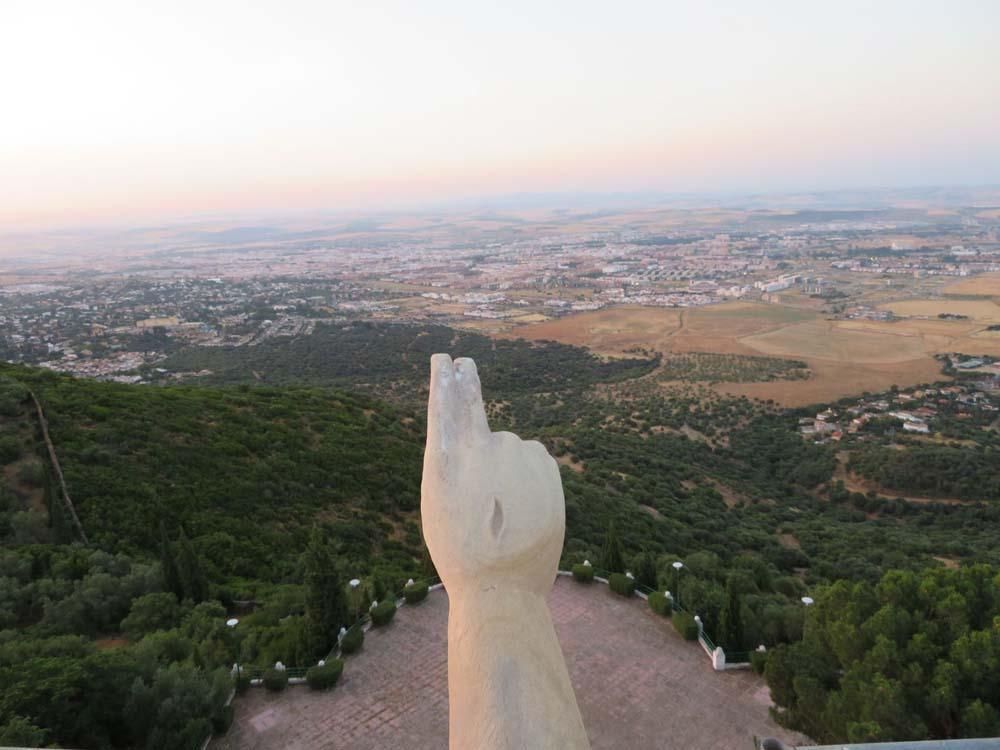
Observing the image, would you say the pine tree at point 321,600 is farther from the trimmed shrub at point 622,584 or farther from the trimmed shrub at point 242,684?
the trimmed shrub at point 622,584

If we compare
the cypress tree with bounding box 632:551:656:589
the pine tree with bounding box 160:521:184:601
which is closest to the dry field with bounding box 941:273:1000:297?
the cypress tree with bounding box 632:551:656:589

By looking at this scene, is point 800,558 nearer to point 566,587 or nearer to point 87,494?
point 566,587

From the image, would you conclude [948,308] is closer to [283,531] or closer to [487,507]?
[283,531]

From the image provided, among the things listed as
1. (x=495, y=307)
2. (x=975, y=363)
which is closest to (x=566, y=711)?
(x=975, y=363)

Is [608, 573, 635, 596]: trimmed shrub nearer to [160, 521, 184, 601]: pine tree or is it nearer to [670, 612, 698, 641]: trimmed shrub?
[670, 612, 698, 641]: trimmed shrub

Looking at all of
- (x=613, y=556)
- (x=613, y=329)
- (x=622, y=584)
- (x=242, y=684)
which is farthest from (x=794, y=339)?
(x=242, y=684)

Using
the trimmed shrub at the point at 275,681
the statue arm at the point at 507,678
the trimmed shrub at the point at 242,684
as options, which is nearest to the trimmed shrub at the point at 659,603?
the trimmed shrub at the point at 275,681
